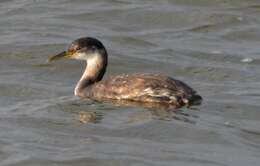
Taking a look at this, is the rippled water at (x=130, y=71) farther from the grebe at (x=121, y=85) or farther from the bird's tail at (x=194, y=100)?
the grebe at (x=121, y=85)

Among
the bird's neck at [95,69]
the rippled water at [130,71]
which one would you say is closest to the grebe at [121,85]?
the bird's neck at [95,69]

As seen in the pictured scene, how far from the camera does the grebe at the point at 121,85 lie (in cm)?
1498

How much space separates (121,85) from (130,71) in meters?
2.19

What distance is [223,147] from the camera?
13.0 meters

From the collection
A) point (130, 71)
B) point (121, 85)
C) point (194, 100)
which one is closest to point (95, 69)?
point (121, 85)

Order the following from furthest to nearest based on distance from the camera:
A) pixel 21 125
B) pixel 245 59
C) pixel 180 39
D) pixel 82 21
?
pixel 82 21 < pixel 180 39 < pixel 245 59 < pixel 21 125

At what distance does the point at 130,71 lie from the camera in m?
17.6

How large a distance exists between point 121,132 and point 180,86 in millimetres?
1619

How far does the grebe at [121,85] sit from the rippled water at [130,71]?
22cm

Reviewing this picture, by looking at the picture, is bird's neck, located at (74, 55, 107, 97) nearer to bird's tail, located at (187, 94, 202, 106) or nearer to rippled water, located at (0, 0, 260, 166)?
rippled water, located at (0, 0, 260, 166)

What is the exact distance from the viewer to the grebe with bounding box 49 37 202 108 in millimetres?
14977

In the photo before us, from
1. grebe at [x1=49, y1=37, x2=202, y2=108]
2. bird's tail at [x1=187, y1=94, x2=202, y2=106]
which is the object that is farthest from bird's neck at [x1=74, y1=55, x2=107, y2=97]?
bird's tail at [x1=187, y1=94, x2=202, y2=106]

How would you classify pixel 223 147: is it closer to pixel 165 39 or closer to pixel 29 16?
pixel 165 39

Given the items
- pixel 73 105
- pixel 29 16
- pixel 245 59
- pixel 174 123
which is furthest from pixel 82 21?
pixel 174 123
